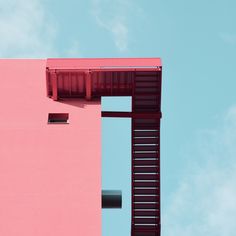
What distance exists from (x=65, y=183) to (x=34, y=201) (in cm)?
136

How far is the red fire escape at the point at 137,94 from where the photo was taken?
26.8 m

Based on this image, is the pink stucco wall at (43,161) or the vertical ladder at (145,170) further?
the vertical ladder at (145,170)

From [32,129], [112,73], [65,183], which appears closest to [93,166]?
Result: [65,183]

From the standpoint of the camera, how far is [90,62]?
88.7 ft

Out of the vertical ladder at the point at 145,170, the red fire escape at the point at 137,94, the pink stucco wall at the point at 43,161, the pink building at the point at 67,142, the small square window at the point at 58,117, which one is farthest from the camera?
the vertical ladder at the point at 145,170

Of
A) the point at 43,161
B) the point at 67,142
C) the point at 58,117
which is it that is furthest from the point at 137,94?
the point at 43,161

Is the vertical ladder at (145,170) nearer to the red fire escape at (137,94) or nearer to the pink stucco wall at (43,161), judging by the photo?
the red fire escape at (137,94)

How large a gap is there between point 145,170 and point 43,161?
6.09m

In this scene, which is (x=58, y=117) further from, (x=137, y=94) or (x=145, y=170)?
(x=145, y=170)

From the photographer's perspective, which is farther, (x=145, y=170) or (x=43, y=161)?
(x=145, y=170)

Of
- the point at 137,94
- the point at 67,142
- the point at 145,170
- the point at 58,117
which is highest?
the point at 137,94

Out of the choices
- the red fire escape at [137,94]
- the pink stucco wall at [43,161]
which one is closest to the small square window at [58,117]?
the pink stucco wall at [43,161]

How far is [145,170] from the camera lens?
28.2 m

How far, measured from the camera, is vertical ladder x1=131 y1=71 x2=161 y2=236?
92.3ft
